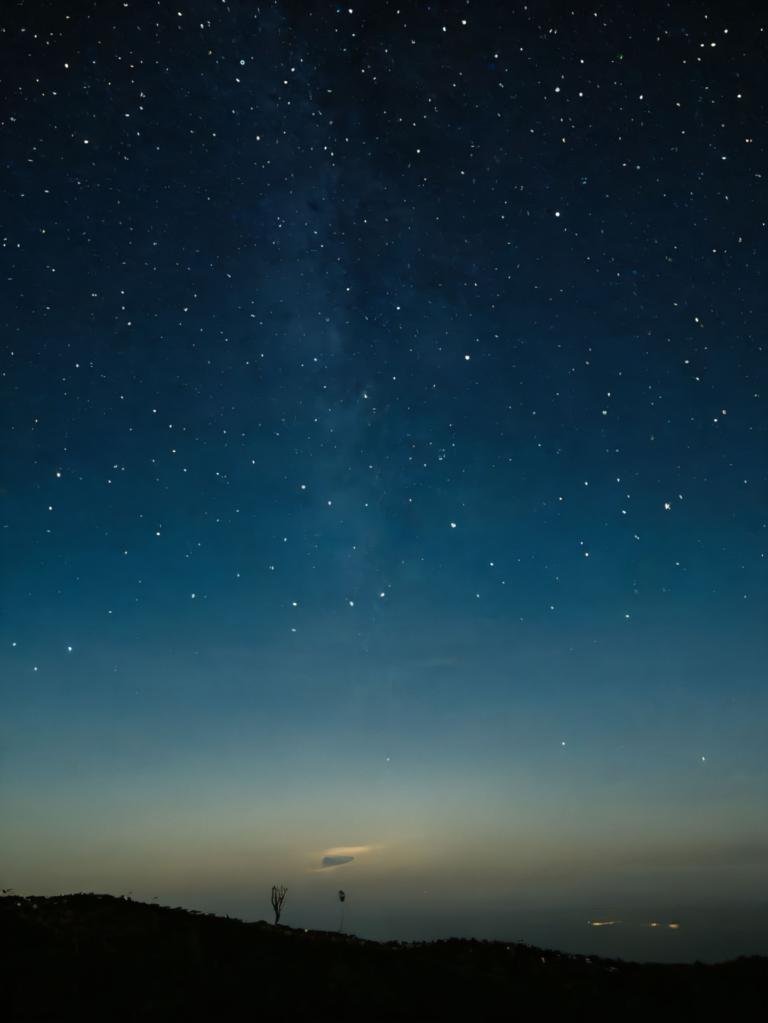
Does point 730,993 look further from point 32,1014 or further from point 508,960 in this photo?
point 32,1014

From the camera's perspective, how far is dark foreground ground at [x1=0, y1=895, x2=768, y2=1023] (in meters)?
10.6

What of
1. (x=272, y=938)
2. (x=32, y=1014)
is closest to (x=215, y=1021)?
(x=32, y=1014)

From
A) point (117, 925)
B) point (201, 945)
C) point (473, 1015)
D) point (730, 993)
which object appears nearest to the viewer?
point (473, 1015)

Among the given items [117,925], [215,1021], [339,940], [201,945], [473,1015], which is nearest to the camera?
[215,1021]

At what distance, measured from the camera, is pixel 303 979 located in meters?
11.9

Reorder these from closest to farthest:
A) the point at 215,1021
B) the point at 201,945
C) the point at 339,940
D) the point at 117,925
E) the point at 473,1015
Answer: the point at 215,1021 < the point at 473,1015 < the point at 201,945 < the point at 117,925 < the point at 339,940

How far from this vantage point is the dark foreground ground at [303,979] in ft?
34.7

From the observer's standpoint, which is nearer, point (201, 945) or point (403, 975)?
point (403, 975)

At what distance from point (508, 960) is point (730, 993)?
4.07 meters

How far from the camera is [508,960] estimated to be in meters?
14.1

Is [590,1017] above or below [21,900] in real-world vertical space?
below

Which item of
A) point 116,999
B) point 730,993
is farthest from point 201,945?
point 730,993

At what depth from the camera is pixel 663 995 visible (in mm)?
12070

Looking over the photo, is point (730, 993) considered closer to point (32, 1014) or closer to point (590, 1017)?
point (590, 1017)
